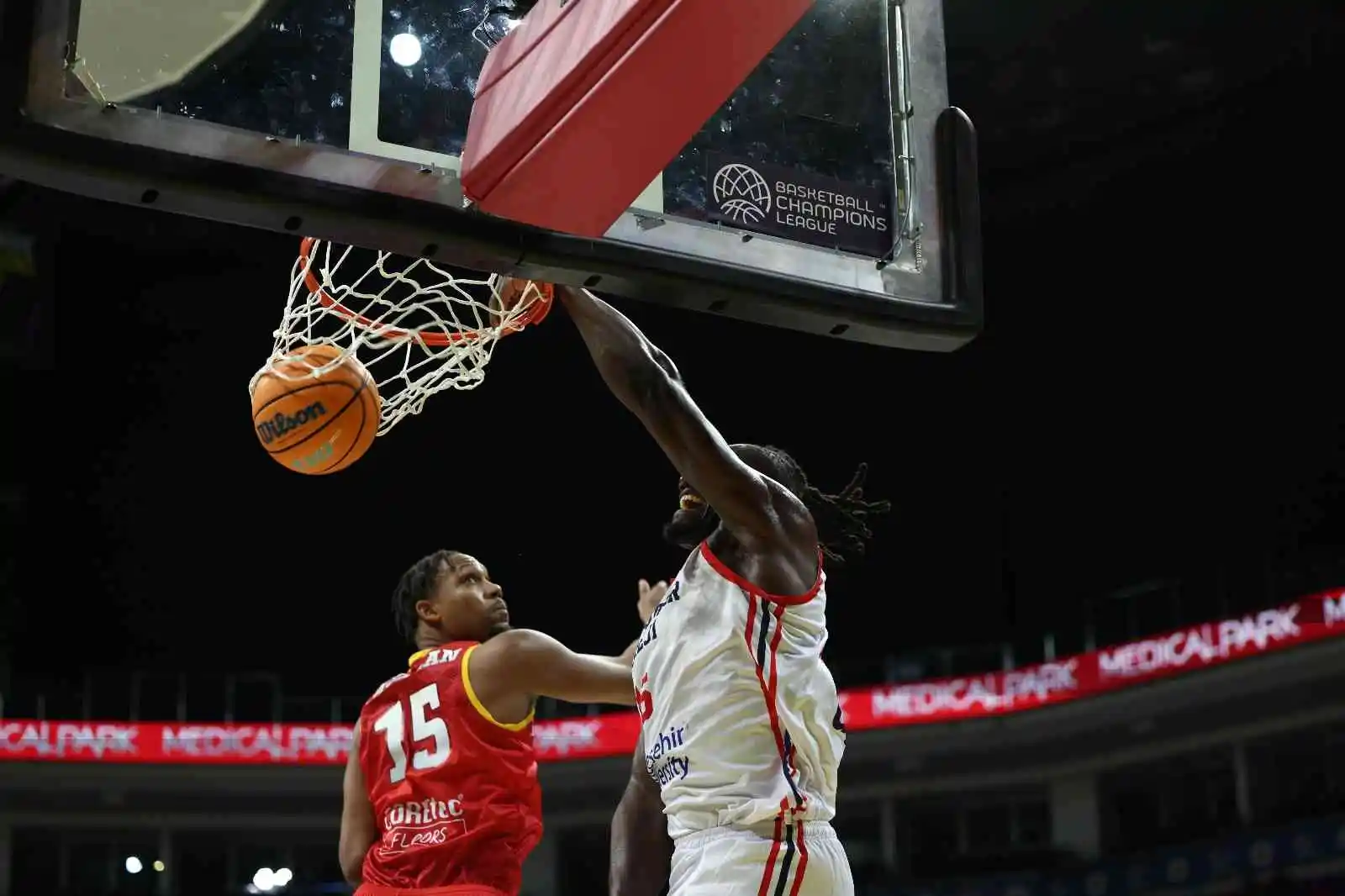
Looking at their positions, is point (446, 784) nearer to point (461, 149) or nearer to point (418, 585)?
point (418, 585)

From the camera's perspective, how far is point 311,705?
18.1 meters

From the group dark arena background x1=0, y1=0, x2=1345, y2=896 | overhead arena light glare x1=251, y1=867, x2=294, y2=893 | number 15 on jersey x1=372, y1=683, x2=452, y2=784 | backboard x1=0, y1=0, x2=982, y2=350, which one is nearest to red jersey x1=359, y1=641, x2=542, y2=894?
number 15 on jersey x1=372, y1=683, x2=452, y2=784

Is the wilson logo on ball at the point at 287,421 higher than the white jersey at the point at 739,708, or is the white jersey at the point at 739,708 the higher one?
the wilson logo on ball at the point at 287,421

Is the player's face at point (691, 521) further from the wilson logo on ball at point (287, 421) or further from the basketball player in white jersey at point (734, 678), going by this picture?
the wilson logo on ball at point (287, 421)

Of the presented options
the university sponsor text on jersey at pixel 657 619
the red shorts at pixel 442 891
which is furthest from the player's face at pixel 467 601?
the university sponsor text on jersey at pixel 657 619

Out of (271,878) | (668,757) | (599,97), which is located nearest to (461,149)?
(599,97)

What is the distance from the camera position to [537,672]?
405 cm

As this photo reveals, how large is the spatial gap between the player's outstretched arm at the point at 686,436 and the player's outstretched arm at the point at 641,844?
0.61m

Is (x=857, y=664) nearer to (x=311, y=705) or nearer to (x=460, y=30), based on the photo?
(x=311, y=705)

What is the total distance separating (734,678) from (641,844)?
0.55 m

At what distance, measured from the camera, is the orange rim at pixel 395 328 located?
3.53 m

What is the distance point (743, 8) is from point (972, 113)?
10.5 metres

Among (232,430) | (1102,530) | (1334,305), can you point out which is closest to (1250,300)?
(1334,305)

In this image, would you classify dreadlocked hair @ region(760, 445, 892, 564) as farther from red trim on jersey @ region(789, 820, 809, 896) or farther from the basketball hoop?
red trim on jersey @ region(789, 820, 809, 896)
